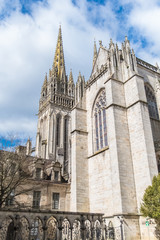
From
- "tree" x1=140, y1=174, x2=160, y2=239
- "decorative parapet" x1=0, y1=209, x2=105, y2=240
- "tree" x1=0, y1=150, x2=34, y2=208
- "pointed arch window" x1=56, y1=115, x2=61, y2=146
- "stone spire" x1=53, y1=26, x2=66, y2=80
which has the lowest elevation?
"decorative parapet" x1=0, y1=209, x2=105, y2=240

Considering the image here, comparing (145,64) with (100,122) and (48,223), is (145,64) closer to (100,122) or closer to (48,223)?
(100,122)

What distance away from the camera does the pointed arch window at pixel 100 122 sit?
1820cm

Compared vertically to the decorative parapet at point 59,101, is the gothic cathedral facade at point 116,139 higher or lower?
lower

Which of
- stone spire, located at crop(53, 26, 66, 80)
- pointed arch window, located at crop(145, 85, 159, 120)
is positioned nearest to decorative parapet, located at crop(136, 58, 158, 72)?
pointed arch window, located at crop(145, 85, 159, 120)

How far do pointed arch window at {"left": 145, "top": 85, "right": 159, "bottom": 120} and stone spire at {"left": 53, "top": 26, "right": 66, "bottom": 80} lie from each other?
39084mm

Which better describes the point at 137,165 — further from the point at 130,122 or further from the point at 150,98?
the point at 150,98

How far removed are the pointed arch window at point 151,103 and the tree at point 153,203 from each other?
8.44 m

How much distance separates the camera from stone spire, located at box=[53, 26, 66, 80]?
57.9m

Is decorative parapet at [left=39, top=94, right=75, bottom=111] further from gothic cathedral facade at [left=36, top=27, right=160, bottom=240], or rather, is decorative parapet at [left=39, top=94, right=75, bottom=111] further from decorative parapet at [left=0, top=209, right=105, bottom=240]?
decorative parapet at [left=0, top=209, right=105, bottom=240]

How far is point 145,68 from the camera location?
2044 centimetres

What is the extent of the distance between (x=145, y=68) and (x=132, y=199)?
1202 cm

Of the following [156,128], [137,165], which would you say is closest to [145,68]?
[156,128]

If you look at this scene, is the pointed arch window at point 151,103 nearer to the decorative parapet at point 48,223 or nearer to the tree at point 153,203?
the tree at point 153,203

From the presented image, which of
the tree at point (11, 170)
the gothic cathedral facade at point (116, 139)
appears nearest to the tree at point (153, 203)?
the gothic cathedral facade at point (116, 139)
